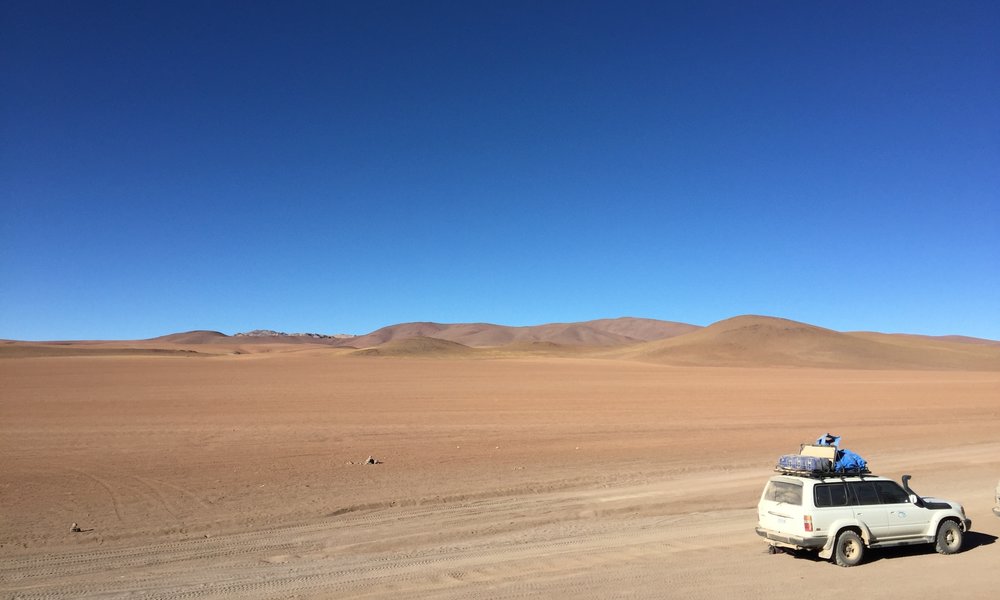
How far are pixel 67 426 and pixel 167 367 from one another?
138 feet

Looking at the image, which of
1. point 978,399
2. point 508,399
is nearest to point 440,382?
point 508,399

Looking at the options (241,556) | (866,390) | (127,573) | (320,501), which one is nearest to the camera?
(127,573)

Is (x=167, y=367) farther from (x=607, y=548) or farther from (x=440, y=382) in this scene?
(x=607, y=548)

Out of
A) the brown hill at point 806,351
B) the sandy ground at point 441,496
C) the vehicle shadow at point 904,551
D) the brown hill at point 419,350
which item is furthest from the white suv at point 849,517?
the brown hill at point 419,350

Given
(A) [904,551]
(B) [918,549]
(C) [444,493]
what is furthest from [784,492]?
(C) [444,493]

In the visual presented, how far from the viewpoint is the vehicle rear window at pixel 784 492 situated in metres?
9.23

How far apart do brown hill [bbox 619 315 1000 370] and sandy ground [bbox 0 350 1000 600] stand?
222 ft

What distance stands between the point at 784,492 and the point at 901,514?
5.33ft

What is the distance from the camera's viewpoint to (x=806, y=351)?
106 m

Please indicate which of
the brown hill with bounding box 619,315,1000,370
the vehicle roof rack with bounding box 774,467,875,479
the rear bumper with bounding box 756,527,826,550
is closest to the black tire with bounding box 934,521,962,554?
the vehicle roof rack with bounding box 774,467,875,479

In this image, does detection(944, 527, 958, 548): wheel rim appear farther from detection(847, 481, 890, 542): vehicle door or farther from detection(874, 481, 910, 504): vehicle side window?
detection(847, 481, 890, 542): vehicle door

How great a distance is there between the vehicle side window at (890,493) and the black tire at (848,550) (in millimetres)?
720

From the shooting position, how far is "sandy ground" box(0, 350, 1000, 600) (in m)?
8.57

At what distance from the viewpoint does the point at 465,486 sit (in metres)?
15.1
